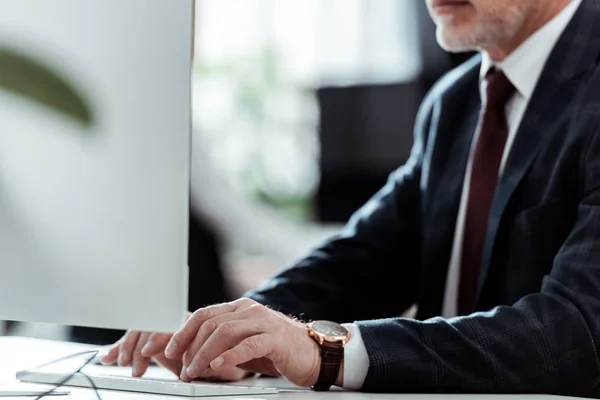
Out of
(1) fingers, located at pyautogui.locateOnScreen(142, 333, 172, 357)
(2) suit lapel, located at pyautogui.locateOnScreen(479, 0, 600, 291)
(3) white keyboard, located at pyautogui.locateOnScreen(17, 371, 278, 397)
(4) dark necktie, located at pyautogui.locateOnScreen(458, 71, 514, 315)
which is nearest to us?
(3) white keyboard, located at pyautogui.locateOnScreen(17, 371, 278, 397)

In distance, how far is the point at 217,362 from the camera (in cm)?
104

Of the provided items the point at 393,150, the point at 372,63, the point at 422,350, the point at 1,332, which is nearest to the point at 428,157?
the point at 422,350

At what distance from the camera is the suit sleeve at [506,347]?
1117 mm

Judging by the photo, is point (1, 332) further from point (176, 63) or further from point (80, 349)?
point (176, 63)

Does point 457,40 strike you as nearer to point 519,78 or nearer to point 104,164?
point 519,78

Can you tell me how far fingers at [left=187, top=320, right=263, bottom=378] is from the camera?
1062mm

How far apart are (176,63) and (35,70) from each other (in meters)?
0.14

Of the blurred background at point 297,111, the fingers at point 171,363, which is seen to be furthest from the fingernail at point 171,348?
the blurred background at point 297,111

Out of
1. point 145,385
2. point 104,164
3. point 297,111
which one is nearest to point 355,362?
point 145,385

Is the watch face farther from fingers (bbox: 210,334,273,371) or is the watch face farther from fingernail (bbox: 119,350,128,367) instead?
fingernail (bbox: 119,350,128,367)

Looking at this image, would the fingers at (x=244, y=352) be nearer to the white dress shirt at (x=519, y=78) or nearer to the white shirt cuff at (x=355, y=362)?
the white shirt cuff at (x=355, y=362)

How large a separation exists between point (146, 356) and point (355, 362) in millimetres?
299

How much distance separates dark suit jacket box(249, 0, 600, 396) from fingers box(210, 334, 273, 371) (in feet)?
0.47

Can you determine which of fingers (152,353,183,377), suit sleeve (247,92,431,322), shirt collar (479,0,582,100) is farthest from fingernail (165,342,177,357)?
shirt collar (479,0,582,100)
